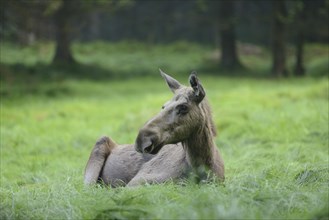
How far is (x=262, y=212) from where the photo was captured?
4.71m

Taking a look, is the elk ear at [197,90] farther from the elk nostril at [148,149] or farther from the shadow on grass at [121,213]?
the shadow on grass at [121,213]

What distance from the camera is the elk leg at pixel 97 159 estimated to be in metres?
7.72

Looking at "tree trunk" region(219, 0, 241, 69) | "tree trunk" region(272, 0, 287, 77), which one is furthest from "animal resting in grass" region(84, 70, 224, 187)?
"tree trunk" region(219, 0, 241, 69)

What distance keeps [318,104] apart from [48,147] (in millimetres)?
6116

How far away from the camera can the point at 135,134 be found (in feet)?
40.0

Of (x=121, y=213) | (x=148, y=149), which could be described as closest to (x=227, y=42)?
(x=148, y=149)

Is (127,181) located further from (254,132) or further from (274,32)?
(274,32)

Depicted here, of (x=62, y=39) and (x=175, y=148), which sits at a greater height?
(x=62, y=39)

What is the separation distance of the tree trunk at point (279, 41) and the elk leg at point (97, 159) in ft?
63.6

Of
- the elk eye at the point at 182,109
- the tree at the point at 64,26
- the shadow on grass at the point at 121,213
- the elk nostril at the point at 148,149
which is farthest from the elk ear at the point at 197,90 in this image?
the tree at the point at 64,26

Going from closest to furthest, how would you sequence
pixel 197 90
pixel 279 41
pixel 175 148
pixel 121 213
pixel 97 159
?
pixel 121 213
pixel 197 90
pixel 175 148
pixel 97 159
pixel 279 41

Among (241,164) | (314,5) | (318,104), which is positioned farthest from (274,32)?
(241,164)

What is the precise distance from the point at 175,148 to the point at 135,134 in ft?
16.9

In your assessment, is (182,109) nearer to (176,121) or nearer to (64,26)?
(176,121)
